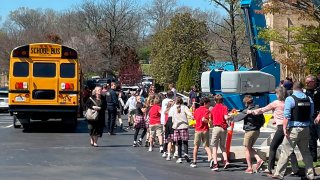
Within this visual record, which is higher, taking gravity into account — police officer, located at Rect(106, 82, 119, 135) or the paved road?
police officer, located at Rect(106, 82, 119, 135)

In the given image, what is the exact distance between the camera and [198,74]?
4788 cm

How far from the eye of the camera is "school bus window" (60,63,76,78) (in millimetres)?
22391

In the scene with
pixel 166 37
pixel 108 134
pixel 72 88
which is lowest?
pixel 108 134

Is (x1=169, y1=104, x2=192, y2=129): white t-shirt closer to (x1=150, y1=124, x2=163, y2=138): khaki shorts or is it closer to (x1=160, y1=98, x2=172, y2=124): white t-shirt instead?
(x1=160, y1=98, x2=172, y2=124): white t-shirt

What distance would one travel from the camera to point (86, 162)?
563 inches

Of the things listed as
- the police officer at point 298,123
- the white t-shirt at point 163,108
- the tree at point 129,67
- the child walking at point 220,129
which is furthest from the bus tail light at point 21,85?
the tree at point 129,67

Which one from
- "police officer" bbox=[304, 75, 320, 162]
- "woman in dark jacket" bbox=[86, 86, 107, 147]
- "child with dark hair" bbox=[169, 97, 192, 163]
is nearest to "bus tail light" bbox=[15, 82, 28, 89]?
"woman in dark jacket" bbox=[86, 86, 107, 147]

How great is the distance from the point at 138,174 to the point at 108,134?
10.1 m

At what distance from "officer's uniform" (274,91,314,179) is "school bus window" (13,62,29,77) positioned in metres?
12.8

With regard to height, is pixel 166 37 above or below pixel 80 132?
above

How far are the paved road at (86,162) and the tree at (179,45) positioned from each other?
28.8 meters

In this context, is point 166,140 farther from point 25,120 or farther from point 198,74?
point 198,74

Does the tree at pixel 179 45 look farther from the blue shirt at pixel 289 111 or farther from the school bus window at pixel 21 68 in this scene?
the blue shirt at pixel 289 111

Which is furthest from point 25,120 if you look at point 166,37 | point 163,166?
point 166,37
